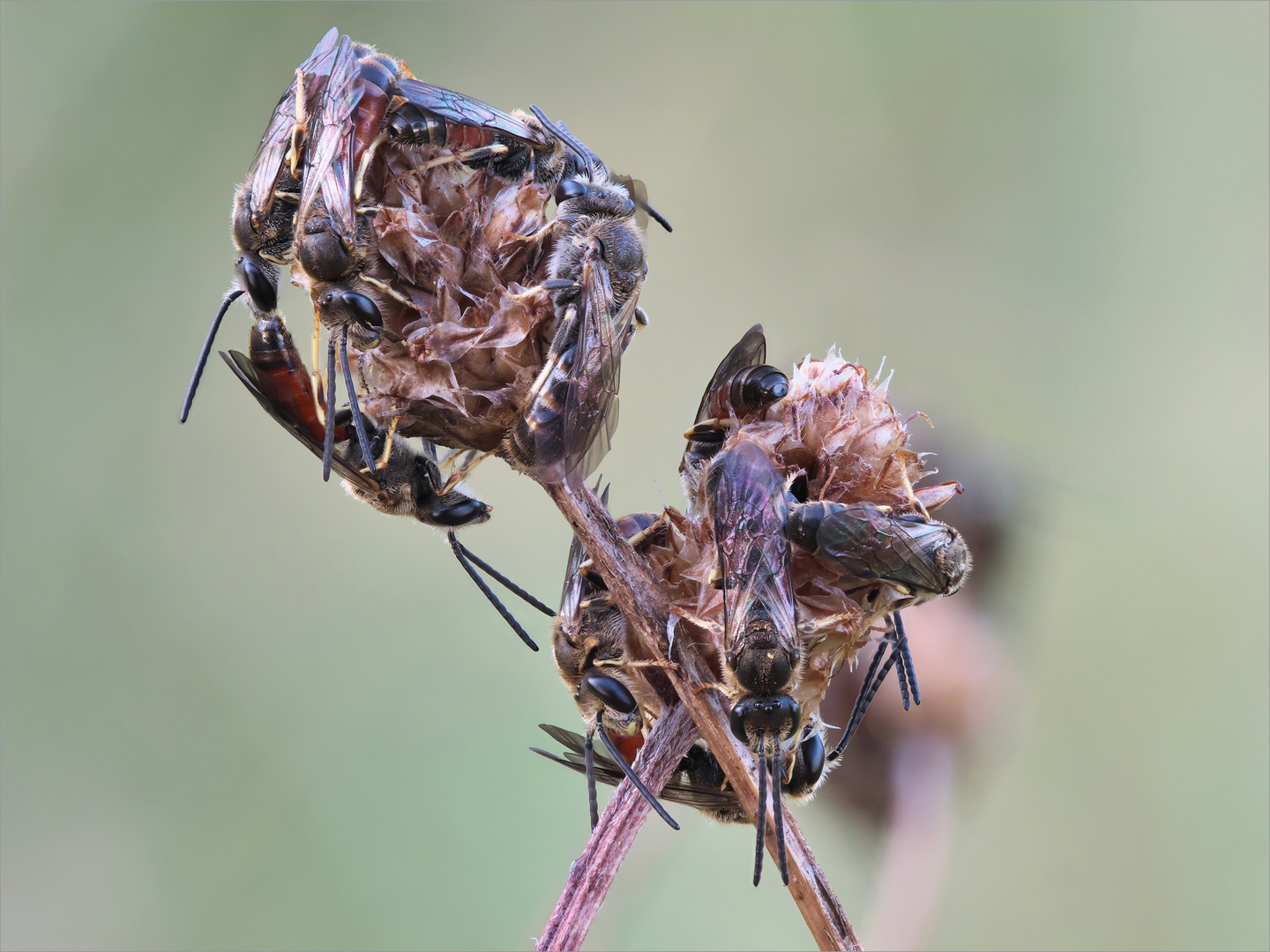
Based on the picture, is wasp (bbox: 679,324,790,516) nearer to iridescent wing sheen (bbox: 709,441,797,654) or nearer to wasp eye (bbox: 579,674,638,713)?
iridescent wing sheen (bbox: 709,441,797,654)

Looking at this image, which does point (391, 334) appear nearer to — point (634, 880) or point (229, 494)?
point (634, 880)

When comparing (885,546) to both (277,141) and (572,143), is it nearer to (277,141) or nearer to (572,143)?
(572,143)

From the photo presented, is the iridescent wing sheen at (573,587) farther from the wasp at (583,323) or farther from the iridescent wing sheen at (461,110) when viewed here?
the iridescent wing sheen at (461,110)

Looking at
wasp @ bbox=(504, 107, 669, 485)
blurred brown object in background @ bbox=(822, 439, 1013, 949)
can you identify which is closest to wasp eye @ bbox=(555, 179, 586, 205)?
wasp @ bbox=(504, 107, 669, 485)

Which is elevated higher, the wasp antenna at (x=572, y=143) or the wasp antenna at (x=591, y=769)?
the wasp antenna at (x=572, y=143)

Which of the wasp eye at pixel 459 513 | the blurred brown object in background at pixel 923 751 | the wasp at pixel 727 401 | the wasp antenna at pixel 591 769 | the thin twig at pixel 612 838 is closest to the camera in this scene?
the thin twig at pixel 612 838

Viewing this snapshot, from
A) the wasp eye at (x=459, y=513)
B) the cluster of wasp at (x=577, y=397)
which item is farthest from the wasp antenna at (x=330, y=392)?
the wasp eye at (x=459, y=513)

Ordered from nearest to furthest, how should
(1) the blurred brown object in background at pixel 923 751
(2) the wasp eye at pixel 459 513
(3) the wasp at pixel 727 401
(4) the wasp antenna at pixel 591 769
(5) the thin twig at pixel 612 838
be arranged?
(5) the thin twig at pixel 612 838
(3) the wasp at pixel 727 401
(4) the wasp antenna at pixel 591 769
(2) the wasp eye at pixel 459 513
(1) the blurred brown object in background at pixel 923 751

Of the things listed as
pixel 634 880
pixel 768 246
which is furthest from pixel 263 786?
pixel 768 246
